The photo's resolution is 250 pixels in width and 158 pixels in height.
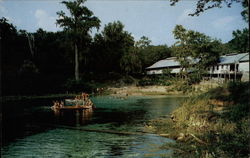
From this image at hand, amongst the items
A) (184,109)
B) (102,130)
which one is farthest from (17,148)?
(184,109)

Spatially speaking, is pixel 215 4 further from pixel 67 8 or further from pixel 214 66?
pixel 214 66

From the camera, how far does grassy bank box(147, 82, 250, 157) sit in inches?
397

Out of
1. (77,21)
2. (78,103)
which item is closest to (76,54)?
(77,21)

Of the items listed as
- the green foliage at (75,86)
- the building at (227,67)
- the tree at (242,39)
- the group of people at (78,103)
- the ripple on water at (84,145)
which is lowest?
the ripple on water at (84,145)

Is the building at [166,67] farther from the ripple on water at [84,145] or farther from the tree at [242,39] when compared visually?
the ripple on water at [84,145]

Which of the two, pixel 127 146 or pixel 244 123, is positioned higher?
pixel 244 123

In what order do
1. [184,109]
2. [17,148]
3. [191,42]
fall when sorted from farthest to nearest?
[191,42] → [184,109] → [17,148]

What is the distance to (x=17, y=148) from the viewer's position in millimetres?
13469

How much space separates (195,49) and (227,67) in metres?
8.66

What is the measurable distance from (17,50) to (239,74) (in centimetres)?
5394

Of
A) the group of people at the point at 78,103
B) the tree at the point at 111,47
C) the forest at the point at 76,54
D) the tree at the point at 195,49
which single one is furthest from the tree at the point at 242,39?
the tree at the point at 111,47

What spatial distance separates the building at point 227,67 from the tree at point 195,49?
6.64 feet

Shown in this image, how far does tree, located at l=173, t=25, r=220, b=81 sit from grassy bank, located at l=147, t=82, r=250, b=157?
38919mm

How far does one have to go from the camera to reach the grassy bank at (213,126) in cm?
1009
